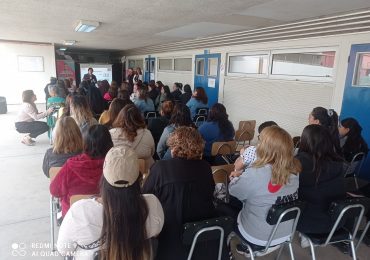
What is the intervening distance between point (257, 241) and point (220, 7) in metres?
2.91

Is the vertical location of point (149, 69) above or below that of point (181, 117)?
above

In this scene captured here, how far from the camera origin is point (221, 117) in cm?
347

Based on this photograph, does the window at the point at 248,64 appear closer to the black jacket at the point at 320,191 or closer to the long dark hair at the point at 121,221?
the black jacket at the point at 320,191

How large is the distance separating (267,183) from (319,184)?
0.44 meters

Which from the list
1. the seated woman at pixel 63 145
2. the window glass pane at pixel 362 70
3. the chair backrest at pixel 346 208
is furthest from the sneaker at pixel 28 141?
the window glass pane at pixel 362 70

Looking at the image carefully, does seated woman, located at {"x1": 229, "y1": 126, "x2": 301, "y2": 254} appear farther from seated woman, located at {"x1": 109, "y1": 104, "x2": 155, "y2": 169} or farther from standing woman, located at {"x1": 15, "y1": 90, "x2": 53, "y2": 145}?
standing woman, located at {"x1": 15, "y1": 90, "x2": 53, "y2": 145}

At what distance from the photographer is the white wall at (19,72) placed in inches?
391

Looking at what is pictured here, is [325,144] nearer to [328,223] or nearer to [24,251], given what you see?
[328,223]

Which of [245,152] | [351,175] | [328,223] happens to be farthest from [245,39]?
[328,223]

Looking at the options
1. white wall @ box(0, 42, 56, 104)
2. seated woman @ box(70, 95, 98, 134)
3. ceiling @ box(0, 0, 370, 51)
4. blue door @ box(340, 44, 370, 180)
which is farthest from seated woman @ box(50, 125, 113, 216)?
white wall @ box(0, 42, 56, 104)

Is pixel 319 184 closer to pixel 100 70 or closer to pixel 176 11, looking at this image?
pixel 176 11

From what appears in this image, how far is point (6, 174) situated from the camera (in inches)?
149

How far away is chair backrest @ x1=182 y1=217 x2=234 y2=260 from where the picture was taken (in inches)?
54.7

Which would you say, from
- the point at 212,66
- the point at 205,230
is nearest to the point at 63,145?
the point at 205,230
